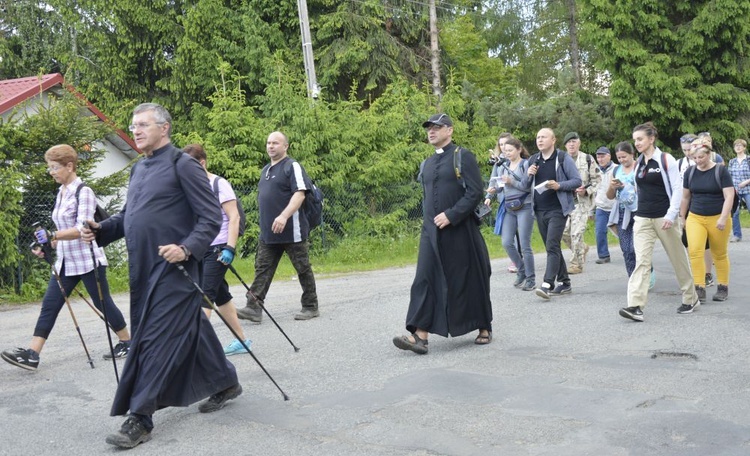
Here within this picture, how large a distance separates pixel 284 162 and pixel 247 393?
11.5ft

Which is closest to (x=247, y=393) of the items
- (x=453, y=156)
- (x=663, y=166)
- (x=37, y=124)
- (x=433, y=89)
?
(x=453, y=156)

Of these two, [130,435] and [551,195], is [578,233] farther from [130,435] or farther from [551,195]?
[130,435]

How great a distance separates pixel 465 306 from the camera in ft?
25.3

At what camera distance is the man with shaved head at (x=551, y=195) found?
1033cm

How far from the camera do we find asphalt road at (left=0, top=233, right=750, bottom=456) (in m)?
5.29

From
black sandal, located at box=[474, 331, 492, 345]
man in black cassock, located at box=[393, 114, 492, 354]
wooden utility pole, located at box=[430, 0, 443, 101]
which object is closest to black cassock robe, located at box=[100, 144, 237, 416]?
man in black cassock, located at box=[393, 114, 492, 354]

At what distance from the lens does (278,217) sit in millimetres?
9320

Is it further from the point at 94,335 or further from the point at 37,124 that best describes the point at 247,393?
the point at 37,124

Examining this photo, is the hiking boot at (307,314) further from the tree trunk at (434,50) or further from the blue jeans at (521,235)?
the tree trunk at (434,50)

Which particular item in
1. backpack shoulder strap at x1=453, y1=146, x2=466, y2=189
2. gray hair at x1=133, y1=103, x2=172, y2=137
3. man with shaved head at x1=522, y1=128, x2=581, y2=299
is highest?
gray hair at x1=133, y1=103, x2=172, y2=137

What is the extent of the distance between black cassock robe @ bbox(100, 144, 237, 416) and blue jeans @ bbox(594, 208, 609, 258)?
888cm

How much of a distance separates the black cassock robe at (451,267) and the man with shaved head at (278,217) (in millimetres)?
2113

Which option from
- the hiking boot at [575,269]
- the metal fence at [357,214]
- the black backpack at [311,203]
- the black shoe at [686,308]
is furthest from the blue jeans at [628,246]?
the metal fence at [357,214]

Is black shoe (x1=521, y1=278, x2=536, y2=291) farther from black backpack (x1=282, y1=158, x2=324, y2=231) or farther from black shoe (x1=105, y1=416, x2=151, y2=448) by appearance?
black shoe (x1=105, y1=416, x2=151, y2=448)
